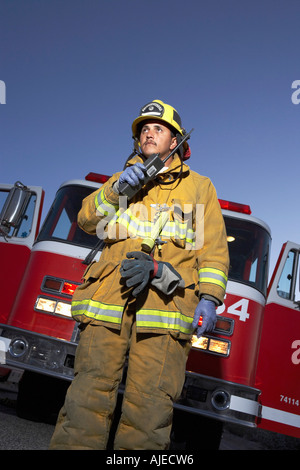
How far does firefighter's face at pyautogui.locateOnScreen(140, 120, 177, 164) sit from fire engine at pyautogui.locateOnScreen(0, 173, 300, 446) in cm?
119

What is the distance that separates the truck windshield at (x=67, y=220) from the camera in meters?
4.09

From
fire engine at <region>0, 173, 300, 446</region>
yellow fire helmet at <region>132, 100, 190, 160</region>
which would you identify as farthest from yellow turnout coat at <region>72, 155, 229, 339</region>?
fire engine at <region>0, 173, 300, 446</region>

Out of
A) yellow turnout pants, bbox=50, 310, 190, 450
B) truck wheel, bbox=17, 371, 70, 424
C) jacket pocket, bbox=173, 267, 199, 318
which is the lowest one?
truck wheel, bbox=17, 371, 70, 424

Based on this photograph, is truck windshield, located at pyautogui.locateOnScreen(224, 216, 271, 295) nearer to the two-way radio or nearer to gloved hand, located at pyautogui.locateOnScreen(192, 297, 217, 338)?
gloved hand, located at pyautogui.locateOnScreen(192, 297, 217, 338)

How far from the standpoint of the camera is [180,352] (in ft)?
7.13

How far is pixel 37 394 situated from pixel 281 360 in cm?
239

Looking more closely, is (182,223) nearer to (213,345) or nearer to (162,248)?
(162,248)

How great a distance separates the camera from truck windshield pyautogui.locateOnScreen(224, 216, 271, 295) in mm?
4039

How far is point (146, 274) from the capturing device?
2.07 m

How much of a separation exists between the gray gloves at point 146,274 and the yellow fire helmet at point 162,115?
0.89 m

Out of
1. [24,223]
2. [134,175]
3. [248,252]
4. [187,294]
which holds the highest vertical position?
[248,252]

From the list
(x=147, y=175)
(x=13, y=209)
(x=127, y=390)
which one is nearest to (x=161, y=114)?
(x=147, y=175)

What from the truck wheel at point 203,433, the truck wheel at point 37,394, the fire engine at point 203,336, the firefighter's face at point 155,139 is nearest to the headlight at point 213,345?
the fire engine at point 203,336
